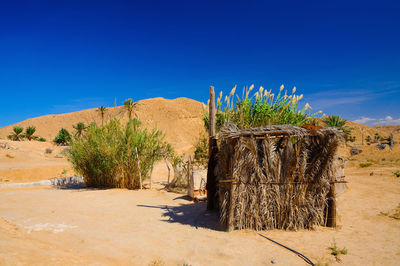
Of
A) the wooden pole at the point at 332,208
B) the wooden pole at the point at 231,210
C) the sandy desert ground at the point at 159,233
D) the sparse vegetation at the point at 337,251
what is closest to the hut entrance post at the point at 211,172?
the sandy desert ground at the point at 159,233

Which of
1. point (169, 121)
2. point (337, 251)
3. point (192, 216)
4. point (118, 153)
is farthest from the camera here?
point (169, 121)

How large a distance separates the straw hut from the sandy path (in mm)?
297

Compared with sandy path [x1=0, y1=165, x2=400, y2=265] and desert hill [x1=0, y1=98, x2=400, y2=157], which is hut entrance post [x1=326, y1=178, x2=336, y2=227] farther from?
desert hill [x1=0, y1=98, x2=400, y2=157]

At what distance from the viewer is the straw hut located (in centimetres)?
502

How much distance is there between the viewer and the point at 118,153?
9.62 m

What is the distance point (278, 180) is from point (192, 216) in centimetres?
235

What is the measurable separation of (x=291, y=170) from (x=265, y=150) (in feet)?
2.17

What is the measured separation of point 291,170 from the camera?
5129 millimetres

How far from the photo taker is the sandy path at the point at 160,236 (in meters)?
3.72

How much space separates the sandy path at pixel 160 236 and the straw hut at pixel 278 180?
297 mm

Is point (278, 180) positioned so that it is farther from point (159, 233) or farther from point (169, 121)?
point (169, 121)

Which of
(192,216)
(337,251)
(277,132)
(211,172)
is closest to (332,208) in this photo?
Answer: (337,251)

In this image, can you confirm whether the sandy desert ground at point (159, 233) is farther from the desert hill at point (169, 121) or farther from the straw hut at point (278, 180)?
the desert hill at point (169, 121)

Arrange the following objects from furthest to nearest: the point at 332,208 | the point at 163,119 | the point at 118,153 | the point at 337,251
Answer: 1. the point at 163,119
2. the point at 118,153
3. the point at 332,208
4. the point at 337,251
